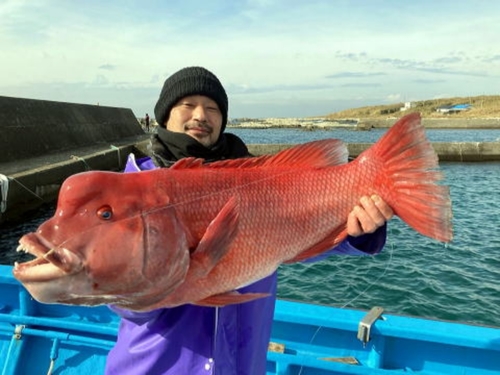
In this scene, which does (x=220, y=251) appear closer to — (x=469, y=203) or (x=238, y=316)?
(x=238, y=316)

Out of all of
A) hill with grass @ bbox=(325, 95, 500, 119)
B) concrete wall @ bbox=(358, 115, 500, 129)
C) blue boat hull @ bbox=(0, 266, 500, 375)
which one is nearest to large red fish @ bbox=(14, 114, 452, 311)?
blue boat hull @ bbox=(0, 266, 500, 375)

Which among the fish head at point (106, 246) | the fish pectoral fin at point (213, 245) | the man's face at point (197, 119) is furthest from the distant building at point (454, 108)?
the fish head at point (106, 246)

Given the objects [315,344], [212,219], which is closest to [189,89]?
[212,219]

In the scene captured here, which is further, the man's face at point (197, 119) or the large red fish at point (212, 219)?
the man's face at point (197, 119)

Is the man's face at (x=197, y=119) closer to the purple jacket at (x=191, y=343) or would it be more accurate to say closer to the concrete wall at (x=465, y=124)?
the purple jacket at (x=191, y=343)

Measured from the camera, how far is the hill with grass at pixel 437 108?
11006 cm

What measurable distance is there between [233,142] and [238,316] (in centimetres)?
116

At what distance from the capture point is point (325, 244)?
2191 millimetres

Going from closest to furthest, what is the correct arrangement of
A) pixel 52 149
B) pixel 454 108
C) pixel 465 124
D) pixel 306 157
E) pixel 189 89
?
pixel 306 157 → pixel 189 89 → pixel 52 149 → pixel 465 124 → pixel 454 108

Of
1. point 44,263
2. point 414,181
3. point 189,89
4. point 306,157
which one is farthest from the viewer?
point 189,89

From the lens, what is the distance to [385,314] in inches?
159

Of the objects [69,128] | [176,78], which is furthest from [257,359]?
[69,128]

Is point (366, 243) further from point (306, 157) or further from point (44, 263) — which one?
point (44, 263)

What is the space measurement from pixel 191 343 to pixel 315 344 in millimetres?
2246
